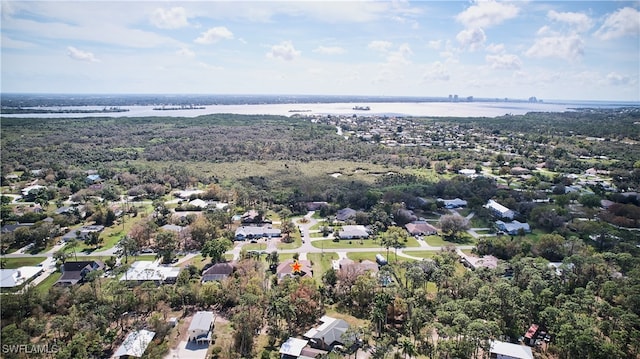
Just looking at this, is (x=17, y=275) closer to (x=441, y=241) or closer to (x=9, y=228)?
(x=9, y=228)

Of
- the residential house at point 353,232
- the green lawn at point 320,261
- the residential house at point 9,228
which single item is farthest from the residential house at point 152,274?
the residential house at point 9,228

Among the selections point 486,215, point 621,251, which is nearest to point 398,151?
point 486,215

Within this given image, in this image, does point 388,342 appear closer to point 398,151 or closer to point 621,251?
→ point 621,251

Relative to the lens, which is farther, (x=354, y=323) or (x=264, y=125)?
(x=264, y=125)

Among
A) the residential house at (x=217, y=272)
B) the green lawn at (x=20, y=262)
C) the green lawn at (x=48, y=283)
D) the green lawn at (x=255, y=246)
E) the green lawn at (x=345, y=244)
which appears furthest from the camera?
the green lawn at (x=345, y=244)

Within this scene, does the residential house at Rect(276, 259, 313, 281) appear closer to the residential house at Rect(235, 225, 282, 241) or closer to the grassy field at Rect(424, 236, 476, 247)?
the residential house at Rect(235, 225, 282, 241)

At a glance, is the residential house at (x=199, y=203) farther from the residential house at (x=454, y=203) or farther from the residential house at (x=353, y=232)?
the residential house at (x=454, y=203)
